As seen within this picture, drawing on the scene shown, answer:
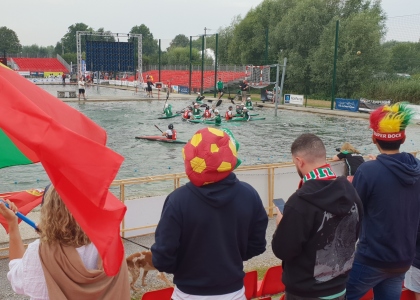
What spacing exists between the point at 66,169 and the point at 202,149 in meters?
0.77

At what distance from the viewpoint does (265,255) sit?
660cm

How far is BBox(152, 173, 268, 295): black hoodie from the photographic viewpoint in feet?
8.43

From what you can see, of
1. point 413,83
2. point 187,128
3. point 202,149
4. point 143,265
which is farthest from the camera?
point 413,83

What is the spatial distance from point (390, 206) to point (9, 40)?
130 m

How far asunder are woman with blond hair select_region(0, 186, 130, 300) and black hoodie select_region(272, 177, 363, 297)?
1.09 metres

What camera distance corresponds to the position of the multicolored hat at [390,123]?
3.43 m

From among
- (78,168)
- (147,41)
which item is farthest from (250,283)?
(147,41)

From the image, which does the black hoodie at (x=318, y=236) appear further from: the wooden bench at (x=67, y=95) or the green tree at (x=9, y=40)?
the green tree at (x=9, y=40)

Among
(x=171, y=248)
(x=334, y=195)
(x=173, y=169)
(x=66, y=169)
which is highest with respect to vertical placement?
(x=66, y=169)

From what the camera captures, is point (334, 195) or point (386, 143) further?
point (386, 143)

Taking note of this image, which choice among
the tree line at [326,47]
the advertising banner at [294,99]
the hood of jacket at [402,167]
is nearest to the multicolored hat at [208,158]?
the hood of jacket at [402,167]

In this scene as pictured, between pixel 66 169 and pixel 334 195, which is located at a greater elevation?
pixel 66 169

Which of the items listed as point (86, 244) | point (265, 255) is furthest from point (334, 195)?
point (265, 255)

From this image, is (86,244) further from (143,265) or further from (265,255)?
(265,255)
